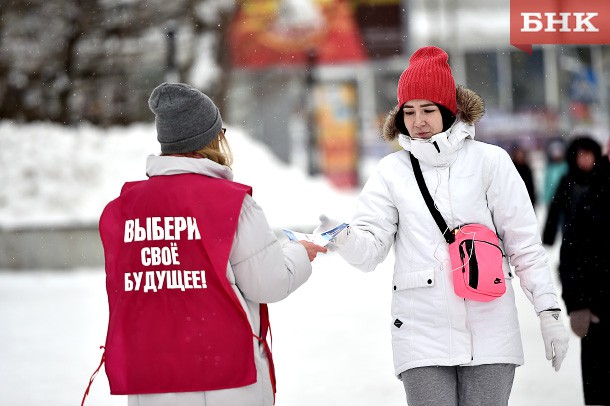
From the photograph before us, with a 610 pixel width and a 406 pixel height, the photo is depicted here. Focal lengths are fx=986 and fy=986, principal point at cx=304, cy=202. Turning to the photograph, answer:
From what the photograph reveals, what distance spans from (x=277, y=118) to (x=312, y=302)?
8.04 metres

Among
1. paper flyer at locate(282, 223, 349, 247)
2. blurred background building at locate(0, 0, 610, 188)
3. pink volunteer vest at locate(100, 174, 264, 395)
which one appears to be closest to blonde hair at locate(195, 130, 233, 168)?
pink volunteer vest at locate(100, 174, 264, 395)

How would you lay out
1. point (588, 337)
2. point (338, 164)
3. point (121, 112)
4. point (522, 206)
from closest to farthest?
1. point (522, 206)
2. point (588, 337)
3. point (121, 112)
4. point (338, 164)

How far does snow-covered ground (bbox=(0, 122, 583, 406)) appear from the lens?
230 inches

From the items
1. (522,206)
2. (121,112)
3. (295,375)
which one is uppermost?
(121,112)

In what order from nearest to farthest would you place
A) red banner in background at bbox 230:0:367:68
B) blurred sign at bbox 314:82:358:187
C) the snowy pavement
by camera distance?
the snowy pavement
red banner in background at bbox 230:0:367:68
blurred sign at bbox 314:82:358:187

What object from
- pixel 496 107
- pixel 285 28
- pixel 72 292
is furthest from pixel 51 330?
pixel 496 107

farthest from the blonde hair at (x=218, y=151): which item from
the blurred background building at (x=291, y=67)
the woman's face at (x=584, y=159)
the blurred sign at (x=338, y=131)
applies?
the blurred sign at (x=338, y=131)

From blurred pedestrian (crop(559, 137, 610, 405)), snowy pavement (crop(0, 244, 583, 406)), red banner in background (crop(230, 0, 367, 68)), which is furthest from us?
red banner in background (crop(230, 0, 367, 68))

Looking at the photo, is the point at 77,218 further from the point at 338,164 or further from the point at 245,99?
the point at 338,164

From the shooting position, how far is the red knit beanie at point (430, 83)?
10.5 ft

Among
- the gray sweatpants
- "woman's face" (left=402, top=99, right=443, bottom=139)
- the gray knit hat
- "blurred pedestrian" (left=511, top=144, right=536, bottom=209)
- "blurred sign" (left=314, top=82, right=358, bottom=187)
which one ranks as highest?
"blurred sign" (left=314, top=82, right=358, bottom=187)

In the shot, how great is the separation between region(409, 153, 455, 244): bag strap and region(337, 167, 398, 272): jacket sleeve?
12 centimetres

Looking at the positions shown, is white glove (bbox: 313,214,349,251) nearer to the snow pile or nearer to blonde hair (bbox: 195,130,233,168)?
blonde hair (bbox: 195,130,233,168)

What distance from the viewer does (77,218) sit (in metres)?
12.4
